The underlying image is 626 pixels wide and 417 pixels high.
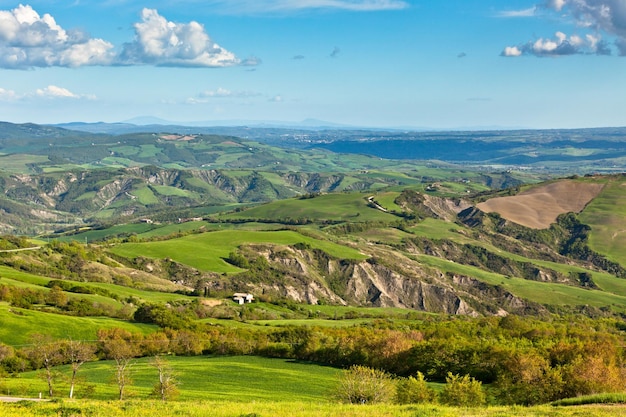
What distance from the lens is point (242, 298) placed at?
18225cm

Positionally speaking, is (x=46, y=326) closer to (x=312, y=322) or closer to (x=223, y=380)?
(x=223, y=380)

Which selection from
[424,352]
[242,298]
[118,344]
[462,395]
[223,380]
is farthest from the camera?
[242,298]

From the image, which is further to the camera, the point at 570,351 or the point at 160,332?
the point at 160,332

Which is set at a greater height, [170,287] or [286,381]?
[286,381]

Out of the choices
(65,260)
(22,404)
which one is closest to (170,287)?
(65,260)

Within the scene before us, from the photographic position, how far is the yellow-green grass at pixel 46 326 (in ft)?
364

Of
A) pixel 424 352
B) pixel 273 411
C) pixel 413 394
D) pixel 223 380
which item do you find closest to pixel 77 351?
pixel 223 380

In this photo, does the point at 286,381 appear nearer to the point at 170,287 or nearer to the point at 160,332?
the point at 160,332

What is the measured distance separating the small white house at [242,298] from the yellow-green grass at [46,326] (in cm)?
5264

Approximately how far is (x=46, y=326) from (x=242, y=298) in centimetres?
7089

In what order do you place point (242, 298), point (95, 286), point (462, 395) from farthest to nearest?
point (242, 298) → point (95, 286) → point (462, 395)

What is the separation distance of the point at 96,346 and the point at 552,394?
74394 mm

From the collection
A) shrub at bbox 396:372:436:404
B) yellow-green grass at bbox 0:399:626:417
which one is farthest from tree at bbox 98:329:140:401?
yellow-green grass at bbox 0:399:626:417

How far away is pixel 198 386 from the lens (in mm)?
78375
